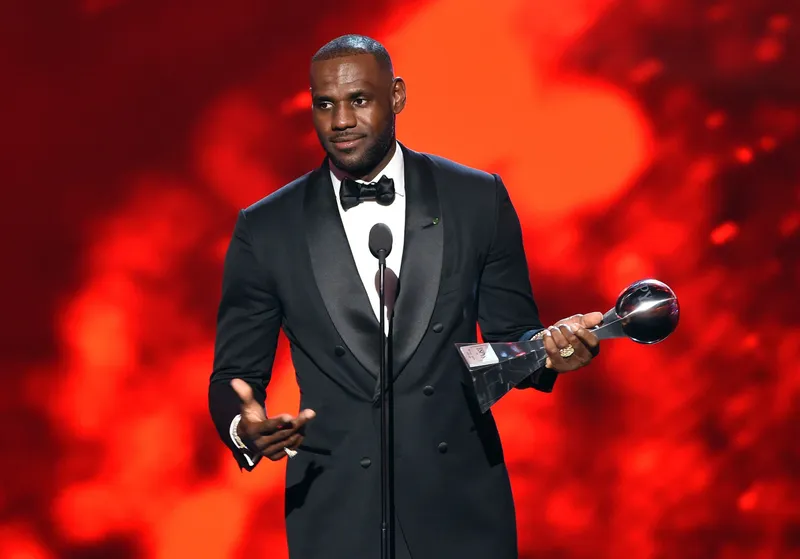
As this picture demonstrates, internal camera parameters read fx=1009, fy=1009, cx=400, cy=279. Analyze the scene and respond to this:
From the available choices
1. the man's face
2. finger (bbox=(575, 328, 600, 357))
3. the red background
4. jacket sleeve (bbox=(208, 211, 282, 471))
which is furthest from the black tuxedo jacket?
the red background

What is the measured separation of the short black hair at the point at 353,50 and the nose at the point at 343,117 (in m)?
0.11

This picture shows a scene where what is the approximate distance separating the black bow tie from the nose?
125 mm

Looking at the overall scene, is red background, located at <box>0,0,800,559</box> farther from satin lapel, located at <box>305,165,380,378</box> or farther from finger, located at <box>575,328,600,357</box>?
finger, located at <box>575,328,600,357</box>

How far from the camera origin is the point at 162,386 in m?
3.33

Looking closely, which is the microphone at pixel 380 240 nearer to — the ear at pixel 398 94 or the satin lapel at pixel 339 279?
the satin lapel at pixel 339 279

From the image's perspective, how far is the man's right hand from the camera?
177 cm

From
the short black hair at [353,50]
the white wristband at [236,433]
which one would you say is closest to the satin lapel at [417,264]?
the short black hair at [353,50]

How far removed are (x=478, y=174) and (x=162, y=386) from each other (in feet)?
5.18

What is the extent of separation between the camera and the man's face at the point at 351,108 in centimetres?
206

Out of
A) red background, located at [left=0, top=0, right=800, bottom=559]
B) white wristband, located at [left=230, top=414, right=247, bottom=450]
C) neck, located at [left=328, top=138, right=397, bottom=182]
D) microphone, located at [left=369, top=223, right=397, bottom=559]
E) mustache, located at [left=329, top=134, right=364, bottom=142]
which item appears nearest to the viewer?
microphone, located at [left=369, top=223, right=397, bottom=559]

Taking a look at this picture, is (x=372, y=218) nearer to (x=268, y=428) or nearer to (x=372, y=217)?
(x=372, y=217)

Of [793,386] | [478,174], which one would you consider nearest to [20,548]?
[478,174]

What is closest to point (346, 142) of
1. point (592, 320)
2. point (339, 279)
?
point (339, 279)

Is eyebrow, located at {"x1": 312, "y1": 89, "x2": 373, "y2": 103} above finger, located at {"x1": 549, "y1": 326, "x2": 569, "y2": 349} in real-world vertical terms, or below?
above
